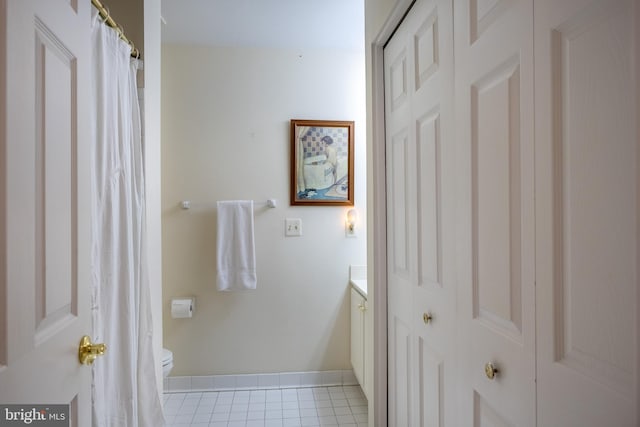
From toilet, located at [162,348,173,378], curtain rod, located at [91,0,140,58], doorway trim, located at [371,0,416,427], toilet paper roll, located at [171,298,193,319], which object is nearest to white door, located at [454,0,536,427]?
doorway trim, located at [371,0,416,427]

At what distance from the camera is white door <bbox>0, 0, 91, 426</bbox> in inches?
24.7

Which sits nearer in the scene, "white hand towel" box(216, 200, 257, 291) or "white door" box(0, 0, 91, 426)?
"white door" box(0, 0, 91, 426)

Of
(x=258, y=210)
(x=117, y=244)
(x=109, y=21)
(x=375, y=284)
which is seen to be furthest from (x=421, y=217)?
(x=258, y=210)

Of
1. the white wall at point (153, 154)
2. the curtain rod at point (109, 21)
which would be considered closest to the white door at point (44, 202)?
the curtain rod at point (109, 21)

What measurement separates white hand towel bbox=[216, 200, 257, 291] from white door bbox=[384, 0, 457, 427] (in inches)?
48.5

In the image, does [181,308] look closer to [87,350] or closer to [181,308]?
[181,308]

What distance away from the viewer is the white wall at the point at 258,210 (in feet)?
8.48

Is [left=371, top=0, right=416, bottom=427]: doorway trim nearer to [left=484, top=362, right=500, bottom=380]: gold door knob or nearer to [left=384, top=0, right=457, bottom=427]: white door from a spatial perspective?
[left=384, top=0, right=457, bottom=427]: white door

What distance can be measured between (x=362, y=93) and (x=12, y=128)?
7.91 feet

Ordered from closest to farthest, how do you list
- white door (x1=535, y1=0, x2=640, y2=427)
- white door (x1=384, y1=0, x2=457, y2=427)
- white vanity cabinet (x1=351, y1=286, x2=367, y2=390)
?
white door (x1=535, y1=0, x2=640, y2=427)
white door (x1=384, y1=0, x2=457, y2=427)
white vanity cabinet (x1=351, y1=286, x2=367, y2=390)

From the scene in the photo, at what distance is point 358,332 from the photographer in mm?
2438

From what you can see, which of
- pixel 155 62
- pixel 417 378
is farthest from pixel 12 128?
pixel 155 62

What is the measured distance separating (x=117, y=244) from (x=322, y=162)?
1581 millimetres

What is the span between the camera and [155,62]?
1.91 meters
